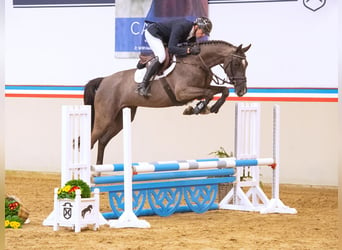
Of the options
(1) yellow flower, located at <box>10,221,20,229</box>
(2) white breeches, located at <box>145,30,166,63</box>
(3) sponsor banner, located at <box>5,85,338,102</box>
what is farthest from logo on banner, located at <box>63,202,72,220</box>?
(3) sponsor banner, located at <box>5,85,338,102</box>

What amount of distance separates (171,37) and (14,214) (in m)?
2.01

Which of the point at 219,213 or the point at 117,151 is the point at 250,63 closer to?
the point at 117,151

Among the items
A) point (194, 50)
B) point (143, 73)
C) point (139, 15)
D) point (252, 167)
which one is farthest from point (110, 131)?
point (139, 15)

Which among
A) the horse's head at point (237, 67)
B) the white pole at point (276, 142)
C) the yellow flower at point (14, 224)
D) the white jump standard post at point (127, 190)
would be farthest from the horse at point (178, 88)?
the yellow flower at point (14, 224)

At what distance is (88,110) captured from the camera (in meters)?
4.60

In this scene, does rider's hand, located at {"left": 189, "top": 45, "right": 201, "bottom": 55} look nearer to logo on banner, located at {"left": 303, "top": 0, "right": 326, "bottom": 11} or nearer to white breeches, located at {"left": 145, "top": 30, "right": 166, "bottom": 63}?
white breeches, located at {"left": 145, "top": 30, "right": 166, "bottom": 63}

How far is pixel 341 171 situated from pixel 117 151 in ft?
26.6

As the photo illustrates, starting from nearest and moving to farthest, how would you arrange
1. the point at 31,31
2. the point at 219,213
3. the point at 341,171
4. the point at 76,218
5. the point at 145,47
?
the point at 341,171, the point at 76,218, the point at 219,213, the point at 145,47, the point at 31,31

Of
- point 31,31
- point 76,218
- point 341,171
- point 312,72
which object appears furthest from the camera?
point 31,31

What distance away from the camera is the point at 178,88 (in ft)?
19.6

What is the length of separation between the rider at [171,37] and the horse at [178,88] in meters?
0.09

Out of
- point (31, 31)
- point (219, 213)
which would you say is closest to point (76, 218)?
point (219, 213)

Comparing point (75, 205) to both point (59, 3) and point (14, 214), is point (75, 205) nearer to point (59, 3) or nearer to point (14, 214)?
point (14, 214)

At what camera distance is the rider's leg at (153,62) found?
5949 millimetres
